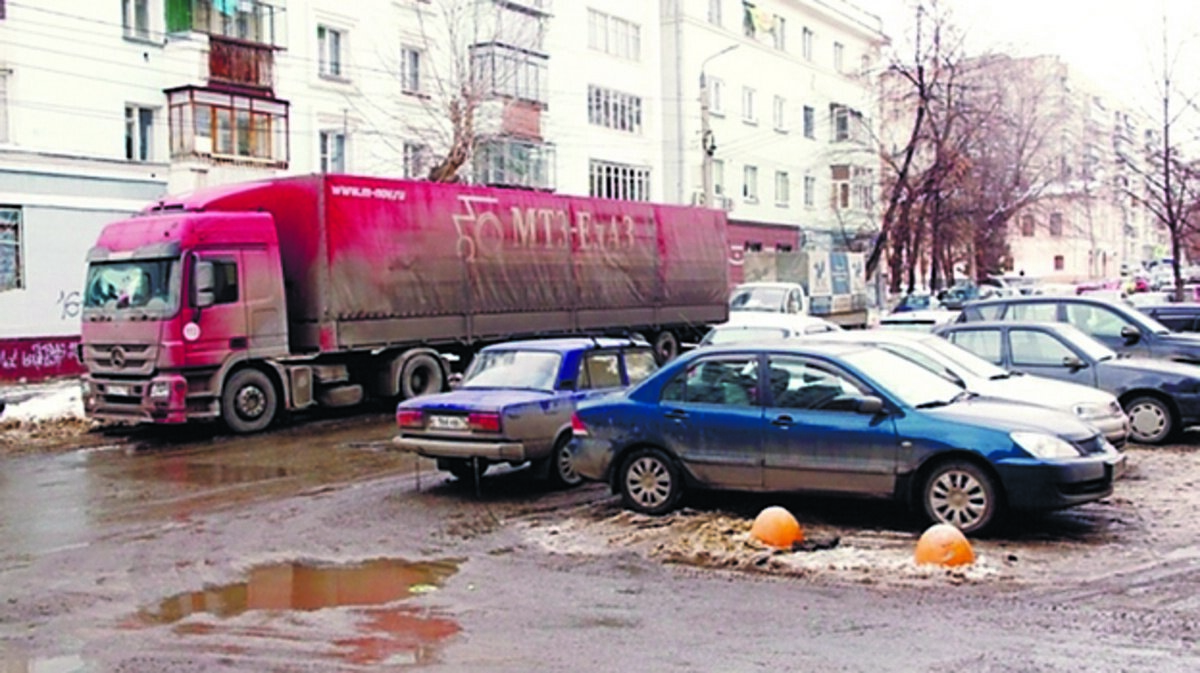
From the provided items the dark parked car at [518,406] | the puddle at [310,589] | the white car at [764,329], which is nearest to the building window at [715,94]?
the white car at [764,329]

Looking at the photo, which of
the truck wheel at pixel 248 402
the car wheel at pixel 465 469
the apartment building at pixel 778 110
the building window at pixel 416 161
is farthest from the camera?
the apartment building at pixel 778 110

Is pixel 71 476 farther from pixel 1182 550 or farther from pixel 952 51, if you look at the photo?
pixel 952 51

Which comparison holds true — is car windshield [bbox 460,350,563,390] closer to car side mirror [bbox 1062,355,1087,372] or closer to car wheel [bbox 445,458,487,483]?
car wheel [bbox 445,458,487,483]

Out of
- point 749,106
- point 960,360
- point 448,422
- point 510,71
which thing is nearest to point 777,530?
point 448,422

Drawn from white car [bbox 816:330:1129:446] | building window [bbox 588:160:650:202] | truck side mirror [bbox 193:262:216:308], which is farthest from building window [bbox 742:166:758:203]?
white car [bbox 816:330:1129:446]

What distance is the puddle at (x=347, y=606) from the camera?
6.79 metres

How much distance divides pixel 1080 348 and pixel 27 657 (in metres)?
11.4

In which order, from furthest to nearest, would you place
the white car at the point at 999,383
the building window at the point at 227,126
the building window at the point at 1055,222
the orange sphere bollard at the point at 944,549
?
the building window at the point at 1055,222 → the building window at the point at 227,126 → the white car at the point at 999,383 → the orange sphere bollard at the point at 944,549

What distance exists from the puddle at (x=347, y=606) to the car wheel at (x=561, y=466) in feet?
9.76

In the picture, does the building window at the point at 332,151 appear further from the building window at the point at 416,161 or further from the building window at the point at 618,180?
the building window at the point at 618,180

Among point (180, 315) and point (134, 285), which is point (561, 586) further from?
point (134, 285)

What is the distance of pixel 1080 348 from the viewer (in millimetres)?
14156

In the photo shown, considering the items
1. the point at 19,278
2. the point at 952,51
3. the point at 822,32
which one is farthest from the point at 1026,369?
the point at 822,32

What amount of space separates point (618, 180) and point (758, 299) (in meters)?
17.0
